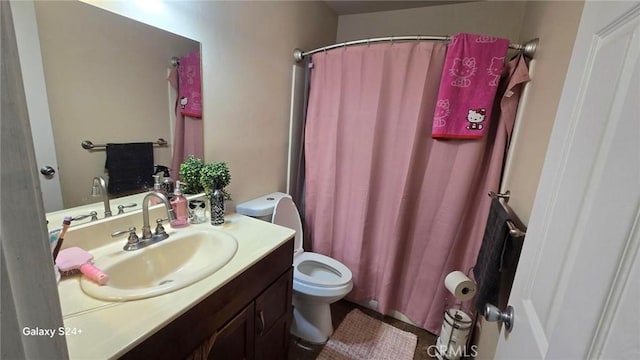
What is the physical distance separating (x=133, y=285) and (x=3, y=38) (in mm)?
926

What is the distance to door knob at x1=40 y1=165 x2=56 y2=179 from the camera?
90 cm

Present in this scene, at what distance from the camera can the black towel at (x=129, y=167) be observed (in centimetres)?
108

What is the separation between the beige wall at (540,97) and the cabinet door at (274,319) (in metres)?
1.09

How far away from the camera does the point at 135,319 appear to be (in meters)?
0.70

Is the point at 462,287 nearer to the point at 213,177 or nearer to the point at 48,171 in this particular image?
the point at 213,177

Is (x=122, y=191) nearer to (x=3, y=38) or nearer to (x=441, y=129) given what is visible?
(x=3, y=38)

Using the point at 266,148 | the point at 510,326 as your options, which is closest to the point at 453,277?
the point at 510,326

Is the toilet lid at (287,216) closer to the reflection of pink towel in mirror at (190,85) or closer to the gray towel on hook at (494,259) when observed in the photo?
the reflection of pink towel in mirror at (190,85)

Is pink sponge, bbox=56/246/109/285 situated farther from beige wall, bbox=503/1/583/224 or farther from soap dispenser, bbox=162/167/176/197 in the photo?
beige wall, bbox=503/1/583/224

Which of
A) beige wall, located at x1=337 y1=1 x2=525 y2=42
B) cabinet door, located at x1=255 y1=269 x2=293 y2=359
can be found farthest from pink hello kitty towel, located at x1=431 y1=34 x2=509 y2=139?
cabinet door, located at x1=255 y1=269 x2=293 y2=359

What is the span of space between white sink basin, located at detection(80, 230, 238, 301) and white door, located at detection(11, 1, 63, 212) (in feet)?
0.97

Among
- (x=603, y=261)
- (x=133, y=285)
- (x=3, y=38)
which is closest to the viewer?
(x=3, y=38)

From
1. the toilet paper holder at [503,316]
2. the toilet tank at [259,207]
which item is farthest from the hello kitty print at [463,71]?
the toilet tank at [259,207]

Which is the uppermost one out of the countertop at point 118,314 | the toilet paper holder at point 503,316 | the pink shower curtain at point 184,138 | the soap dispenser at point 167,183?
the pink shower curtain at point 184,138
